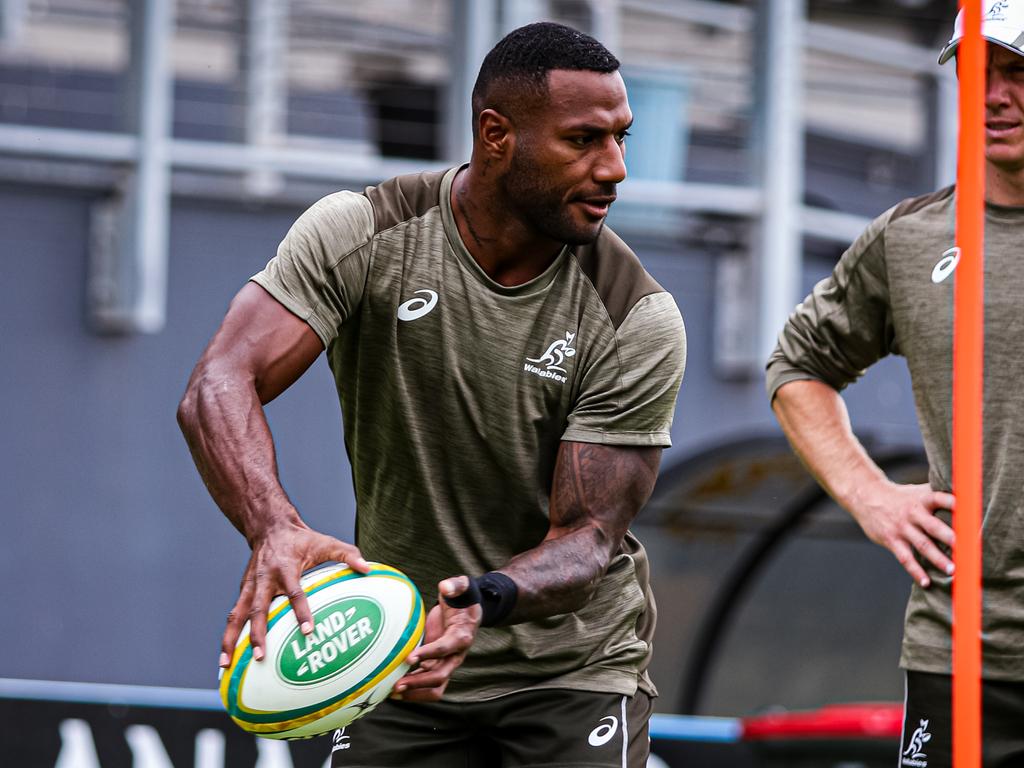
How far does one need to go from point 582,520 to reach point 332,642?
28.5 inches

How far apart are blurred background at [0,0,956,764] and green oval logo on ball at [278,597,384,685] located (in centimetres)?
499

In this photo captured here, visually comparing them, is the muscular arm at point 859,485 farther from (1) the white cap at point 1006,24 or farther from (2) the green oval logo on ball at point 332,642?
(2) the green oval logo on ball at point 332,642

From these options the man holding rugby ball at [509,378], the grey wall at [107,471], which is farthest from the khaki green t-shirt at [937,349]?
the grey wall at [107,471]

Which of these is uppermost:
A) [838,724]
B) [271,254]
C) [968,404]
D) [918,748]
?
[271,254]

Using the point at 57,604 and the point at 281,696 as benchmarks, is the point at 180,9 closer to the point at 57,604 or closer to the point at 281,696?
the point at 57,604

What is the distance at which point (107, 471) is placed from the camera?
864 cm

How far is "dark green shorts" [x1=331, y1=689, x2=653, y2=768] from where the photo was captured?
12.8 ft

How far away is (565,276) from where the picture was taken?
400cm

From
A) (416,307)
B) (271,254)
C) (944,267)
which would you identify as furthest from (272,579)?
(271,254)

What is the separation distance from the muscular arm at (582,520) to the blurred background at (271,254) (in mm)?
4323

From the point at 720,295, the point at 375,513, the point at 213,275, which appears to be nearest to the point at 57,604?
the point at 213,275

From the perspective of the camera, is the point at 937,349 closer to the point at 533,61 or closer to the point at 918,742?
the point at 918,742

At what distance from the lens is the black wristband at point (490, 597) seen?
3424 millimetres

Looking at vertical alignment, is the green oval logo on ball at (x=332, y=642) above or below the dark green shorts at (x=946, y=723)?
above
